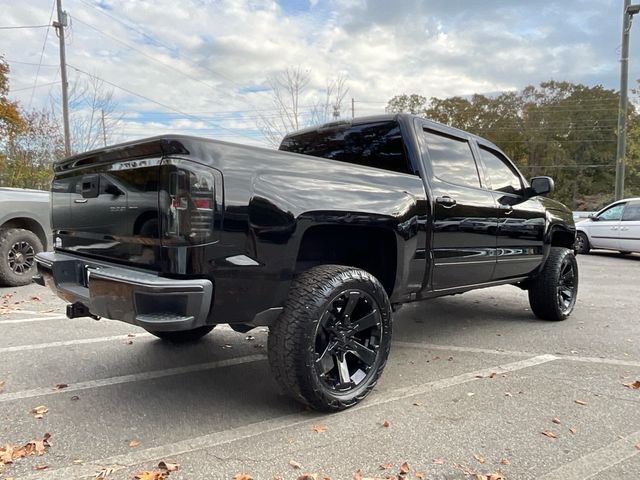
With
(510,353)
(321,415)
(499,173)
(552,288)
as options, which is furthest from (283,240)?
(552,288)

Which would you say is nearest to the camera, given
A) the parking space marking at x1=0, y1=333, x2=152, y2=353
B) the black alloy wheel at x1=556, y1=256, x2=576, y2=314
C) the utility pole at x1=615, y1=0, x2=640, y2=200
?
the parking space marking at x1=0, y1=333, x2=152, y2=353

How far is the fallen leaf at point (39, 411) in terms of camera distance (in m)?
2.95

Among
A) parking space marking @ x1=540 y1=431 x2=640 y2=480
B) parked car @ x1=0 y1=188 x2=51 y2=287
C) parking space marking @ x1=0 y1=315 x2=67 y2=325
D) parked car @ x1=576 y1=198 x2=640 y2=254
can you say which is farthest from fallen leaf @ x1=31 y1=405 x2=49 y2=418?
parked car @ x1=576 y1=198 x2=640 y2=254

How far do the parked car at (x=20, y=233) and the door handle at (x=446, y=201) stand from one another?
5.36 m

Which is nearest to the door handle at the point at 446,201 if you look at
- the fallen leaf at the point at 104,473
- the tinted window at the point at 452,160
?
the tinted window at the point at 452,160

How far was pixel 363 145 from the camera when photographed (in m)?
4.18

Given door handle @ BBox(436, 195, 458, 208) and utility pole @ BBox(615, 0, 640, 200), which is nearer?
door handle @ BBox(436, 195, 458, 208)

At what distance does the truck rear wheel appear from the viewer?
110 inches

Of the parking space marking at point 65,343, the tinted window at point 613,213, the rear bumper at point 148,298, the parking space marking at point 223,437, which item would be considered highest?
the tinted window at point 613,213

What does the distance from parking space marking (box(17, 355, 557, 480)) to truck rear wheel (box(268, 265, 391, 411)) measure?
155mm

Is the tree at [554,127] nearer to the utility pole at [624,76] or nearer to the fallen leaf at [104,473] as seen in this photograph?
the utility pole at [624,76]

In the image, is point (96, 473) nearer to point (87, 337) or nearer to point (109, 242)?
point (109, 242)

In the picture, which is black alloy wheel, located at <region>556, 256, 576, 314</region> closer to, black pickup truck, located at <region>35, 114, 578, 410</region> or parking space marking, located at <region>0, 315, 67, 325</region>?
black pickup truck, located at <region>35, 114, 578, 410</region>

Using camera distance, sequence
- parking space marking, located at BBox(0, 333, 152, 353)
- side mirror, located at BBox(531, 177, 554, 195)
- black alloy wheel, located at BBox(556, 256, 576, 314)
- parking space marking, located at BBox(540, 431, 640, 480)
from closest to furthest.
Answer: parking space marking, located at BBox(540, 431, 640, 480), parking space marking, located at BBox(0, 333, 152, 353), side mirror, located at BBox(531, 177, 554, 195), black alloy wheel, located at BBox(556, 256, 576, 314)
